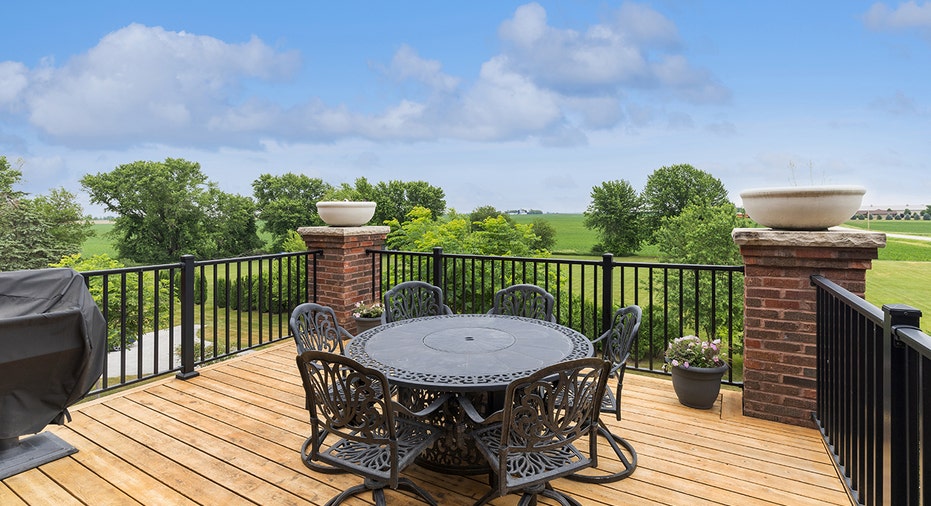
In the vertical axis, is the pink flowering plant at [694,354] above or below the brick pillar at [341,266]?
below

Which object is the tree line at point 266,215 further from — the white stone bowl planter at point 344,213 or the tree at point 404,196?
the white stone bowl planter at point 344,213

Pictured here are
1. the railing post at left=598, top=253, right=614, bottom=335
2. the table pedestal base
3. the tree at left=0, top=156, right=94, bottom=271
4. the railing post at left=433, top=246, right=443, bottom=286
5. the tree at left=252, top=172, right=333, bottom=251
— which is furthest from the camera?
the tree at left=252, top=172, right=333, bottom=251

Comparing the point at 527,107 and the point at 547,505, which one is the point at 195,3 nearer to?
the point at 527,107

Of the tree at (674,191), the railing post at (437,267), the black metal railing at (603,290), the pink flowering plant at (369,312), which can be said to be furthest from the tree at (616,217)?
the pink flowering plant at (369,312)

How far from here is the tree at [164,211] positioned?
25.6 m

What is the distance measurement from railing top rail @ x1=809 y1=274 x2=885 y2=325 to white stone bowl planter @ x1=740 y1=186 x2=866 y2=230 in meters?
0.35

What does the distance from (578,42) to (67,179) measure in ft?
84.6

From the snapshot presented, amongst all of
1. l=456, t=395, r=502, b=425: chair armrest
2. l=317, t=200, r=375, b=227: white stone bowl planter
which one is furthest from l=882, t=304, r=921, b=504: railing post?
l=317, t=200, r=375, b=227: white stone bowl planter

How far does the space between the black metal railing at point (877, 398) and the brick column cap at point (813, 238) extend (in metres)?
0.28

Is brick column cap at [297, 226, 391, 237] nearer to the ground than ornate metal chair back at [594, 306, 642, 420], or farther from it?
farther from it

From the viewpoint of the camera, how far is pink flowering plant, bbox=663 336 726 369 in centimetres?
317

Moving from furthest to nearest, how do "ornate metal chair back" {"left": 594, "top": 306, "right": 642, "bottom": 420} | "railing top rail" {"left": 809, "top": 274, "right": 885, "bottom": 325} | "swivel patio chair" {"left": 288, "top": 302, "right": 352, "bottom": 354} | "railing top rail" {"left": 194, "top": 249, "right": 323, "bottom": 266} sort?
1. "railing top rail" {"left": 194, "top": 249, "right": 323, "bottom": 266}
2. "swivel patio chair" {"left": 288, "top": 302, "right": 352, "bottom": 354}
3. "ornate metal chair back" {"left": 594, "top": 306, "right": 642, "bottom": 420}
4. "railing top rail" {"left": 809, "top": 274, "right": 885, "bottom": 325}

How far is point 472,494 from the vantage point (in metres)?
2.20

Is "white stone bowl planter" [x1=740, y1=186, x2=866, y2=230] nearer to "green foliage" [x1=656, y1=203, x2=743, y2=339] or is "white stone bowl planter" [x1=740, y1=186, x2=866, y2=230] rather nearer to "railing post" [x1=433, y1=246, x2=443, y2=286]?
"railing post" [x1=433, y1=246, x2=443, y2=286]
